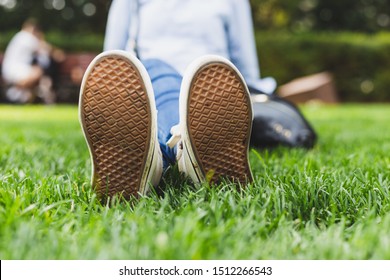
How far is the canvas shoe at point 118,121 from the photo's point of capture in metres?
1.54

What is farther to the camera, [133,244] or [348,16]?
[348,16]

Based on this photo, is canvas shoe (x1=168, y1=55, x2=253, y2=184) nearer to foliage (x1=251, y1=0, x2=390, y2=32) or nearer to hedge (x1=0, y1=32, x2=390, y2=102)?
hedge (x1=0, y1=32, x2=390, y2=102)

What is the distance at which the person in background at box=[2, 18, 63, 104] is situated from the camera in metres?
10.7

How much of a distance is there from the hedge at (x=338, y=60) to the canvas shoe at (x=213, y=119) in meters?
11.0

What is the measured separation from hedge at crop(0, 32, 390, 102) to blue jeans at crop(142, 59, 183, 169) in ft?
34.5

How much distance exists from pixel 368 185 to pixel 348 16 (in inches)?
1114

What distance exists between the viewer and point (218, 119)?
161 cm

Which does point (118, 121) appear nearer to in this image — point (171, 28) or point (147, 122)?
point (147, 122)

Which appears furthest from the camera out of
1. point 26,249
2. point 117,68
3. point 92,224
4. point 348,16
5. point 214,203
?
point 348,16

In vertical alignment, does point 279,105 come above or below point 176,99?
below

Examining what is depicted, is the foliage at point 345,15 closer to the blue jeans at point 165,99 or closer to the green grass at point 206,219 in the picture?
the blue jeans at point 165,99

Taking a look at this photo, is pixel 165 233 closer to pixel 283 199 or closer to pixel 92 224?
pixel 92 224

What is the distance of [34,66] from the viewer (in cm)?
1093
